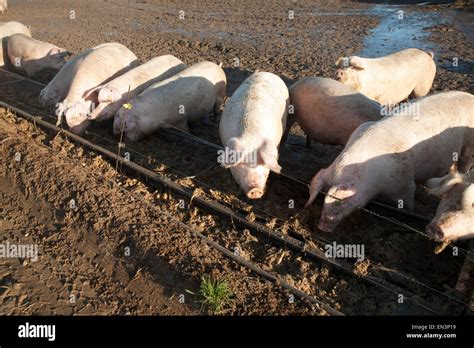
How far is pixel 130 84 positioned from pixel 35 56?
4.08 metres

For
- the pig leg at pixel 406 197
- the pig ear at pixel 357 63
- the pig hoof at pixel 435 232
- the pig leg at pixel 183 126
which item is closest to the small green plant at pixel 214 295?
the pig hoof at pixel 435 232

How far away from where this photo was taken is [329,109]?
6.80 metres

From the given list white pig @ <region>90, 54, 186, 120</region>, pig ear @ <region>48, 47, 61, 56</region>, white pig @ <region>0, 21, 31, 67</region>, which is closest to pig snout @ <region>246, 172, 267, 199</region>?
Answer: white pig @ <region>90, 54, 186, 120</region>

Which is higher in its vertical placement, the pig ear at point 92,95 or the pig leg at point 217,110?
the pig ear at point 92,95

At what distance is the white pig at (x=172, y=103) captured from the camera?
7430 millimetres

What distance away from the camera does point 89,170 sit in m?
6.66

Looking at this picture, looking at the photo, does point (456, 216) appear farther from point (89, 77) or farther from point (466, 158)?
point (89, 77)

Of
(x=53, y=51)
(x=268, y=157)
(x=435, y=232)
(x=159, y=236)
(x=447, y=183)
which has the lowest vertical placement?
(x=159, y=236)

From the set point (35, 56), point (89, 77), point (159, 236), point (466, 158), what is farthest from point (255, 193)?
point (35, 56)

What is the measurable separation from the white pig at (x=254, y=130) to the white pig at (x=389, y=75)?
1.59m

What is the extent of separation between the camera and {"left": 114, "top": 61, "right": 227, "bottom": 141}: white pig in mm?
7430

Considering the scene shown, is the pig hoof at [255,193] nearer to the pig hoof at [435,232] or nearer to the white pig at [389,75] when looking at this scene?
the pig hoof at [435,232]

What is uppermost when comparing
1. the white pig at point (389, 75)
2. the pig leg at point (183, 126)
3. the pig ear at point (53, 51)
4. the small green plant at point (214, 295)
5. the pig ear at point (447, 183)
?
the white pig at point (389, 75)

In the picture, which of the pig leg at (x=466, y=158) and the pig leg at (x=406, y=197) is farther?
the pig leg at (x=466, y=158)
